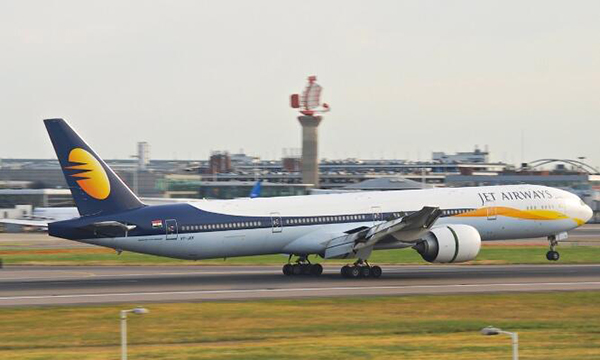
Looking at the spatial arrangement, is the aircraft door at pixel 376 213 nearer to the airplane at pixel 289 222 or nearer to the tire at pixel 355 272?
the airplane at pixel 289 222

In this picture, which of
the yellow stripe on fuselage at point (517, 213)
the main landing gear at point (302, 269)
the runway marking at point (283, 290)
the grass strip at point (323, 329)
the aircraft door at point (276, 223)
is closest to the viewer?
the grass strip at point (323, 329)

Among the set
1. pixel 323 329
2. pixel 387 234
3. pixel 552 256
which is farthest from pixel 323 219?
pixel 323 329

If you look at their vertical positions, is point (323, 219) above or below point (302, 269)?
above

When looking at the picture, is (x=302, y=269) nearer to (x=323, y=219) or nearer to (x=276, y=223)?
(x=323, y=219)

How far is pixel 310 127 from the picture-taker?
18638 centimetres

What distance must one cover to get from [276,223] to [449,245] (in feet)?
27.1

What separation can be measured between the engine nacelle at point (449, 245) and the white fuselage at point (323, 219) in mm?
3203

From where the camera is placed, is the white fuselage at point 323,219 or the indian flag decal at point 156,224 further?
the white fuselage at point 323,219

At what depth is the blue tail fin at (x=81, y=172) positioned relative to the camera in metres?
43.6

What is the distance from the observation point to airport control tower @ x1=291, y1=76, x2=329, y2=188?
609 ft

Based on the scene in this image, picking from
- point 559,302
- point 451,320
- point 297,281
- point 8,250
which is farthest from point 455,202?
point 8,250

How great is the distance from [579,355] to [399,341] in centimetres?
523

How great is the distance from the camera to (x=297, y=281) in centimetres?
4484

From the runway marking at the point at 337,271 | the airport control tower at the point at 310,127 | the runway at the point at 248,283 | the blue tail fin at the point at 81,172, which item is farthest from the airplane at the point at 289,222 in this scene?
the airport control tower at the point at 310,127
